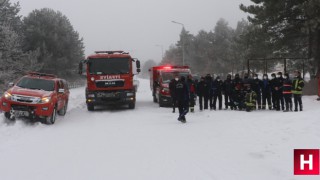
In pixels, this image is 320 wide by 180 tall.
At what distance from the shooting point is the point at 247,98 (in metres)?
17.7

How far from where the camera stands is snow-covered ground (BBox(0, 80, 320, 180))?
271 inches

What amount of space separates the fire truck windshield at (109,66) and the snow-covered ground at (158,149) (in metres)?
5.80

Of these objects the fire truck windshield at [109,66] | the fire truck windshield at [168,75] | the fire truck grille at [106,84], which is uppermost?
the fire truck windshield at [109,66]

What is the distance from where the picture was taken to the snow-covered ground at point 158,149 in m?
6.88

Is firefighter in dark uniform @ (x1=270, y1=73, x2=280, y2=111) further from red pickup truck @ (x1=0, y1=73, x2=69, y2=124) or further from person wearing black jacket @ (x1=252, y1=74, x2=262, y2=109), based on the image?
red pickup truck @ (x1=0, y1=73, x2=69, y2=124)

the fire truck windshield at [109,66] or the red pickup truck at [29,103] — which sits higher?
Answer: the fire truck windshield at [109,66]

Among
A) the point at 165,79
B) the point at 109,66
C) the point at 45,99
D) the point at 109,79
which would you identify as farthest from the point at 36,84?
the point at 165,79

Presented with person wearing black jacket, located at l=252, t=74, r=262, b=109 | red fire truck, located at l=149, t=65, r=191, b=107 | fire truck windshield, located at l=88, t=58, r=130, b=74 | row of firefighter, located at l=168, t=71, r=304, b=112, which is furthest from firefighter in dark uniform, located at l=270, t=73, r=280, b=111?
fire truck windshield, located at l=88, t=58, r=130, b=74

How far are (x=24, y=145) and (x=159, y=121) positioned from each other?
20.3ft

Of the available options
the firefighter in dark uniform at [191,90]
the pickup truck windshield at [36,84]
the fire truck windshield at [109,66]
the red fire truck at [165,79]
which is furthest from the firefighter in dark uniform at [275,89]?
the pickup truck windshield at [36,84]

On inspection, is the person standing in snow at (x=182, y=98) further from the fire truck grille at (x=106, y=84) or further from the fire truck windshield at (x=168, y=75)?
the fire truck windshield at (x=168, y=75)

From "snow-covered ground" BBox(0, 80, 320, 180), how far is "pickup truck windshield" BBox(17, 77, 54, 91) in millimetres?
2055

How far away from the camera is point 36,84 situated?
49.7ft

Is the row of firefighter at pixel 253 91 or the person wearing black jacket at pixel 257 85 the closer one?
the row of firefighter at pixel 253 91
